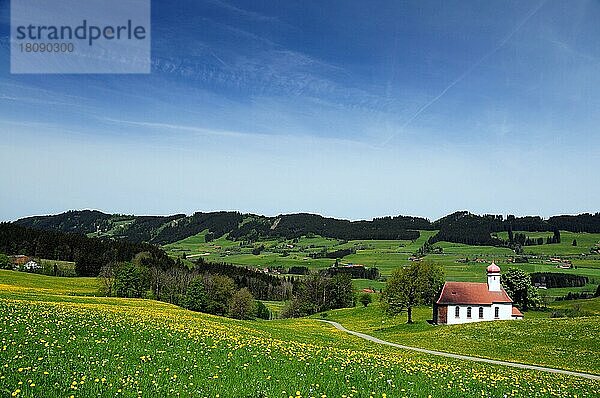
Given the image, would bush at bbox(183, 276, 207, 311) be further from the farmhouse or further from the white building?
the white building

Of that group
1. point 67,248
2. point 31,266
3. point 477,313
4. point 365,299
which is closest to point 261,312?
point 365,299

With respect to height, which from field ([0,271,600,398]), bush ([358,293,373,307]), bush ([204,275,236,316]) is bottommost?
bush ([358,293,373,307])

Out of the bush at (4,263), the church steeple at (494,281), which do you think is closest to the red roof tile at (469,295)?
the church steeple at (494,281)

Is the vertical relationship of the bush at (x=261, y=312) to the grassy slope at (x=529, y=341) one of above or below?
below

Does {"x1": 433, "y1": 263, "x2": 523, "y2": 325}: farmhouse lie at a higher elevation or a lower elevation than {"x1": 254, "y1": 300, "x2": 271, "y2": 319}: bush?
higher

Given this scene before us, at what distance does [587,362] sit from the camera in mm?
36094

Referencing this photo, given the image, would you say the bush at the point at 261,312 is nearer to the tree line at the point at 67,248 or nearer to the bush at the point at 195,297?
the bush at the point at 195,297

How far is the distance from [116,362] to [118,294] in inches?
3963

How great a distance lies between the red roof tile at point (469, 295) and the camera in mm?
77750

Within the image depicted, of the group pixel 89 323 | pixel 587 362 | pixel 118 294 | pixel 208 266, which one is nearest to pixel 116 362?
pixel 89 323

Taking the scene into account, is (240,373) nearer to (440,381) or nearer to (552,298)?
(440,381)

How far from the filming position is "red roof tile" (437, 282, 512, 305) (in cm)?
7775

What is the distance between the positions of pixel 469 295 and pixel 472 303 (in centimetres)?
160

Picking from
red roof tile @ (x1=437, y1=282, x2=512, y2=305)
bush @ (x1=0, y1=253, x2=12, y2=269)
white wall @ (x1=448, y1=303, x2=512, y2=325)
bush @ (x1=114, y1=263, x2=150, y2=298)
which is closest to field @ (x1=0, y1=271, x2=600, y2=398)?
white wall @ (x1=448, y1=303, x2=512, y2=325)
